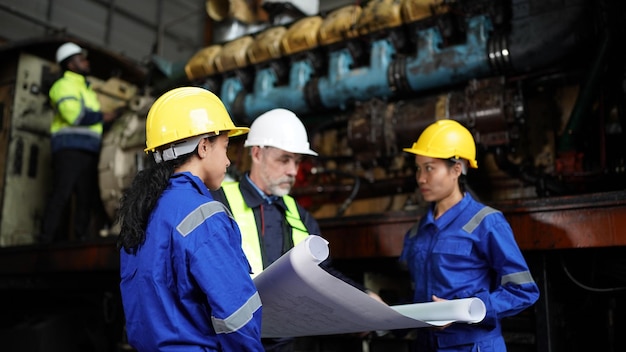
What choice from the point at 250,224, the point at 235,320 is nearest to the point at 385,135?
the point at 250,224

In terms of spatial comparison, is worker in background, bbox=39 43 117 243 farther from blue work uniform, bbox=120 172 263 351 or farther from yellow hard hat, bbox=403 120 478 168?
blue work uniform, bbox=120 172 263 351

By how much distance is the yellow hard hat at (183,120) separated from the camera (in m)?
1.61

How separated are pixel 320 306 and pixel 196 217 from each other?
1.64 feet

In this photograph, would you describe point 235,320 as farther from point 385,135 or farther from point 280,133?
point 385,135

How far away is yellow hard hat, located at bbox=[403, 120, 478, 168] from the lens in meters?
2.39

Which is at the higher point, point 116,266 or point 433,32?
point 433,32

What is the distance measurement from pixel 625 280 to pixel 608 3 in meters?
1.68

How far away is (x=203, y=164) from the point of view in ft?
5.32

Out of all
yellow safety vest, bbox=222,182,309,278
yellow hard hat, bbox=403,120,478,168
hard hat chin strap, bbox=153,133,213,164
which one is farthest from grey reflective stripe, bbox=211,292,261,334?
yellow hard hat, bbox=403,120,478,168

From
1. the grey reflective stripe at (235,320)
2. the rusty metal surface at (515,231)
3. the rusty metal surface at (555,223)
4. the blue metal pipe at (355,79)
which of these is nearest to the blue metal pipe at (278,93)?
the blue metal pipe at (355,79)

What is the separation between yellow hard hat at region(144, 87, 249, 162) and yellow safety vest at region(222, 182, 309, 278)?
26.3 inches

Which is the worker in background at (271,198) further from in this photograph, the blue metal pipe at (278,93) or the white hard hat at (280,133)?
the blue metal pipe at (278,93)

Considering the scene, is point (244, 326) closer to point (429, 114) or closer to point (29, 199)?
point (429, 114)

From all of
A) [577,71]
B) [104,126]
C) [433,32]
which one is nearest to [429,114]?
[433,32]
